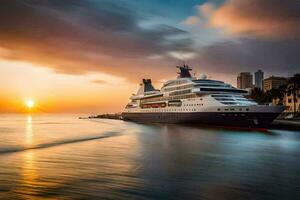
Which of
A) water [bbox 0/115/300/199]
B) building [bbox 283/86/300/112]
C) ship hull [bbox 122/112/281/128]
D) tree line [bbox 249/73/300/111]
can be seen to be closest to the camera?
water [bbox 0/115/300/199]

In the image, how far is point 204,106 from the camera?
75.4 m

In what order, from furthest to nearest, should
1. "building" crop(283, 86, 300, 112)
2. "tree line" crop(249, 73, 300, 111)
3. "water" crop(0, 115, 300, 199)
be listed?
"building" crop(283, 86, 300, 112) → "tree line" crop(249, 73, 300, 111) → "water" crop(0, 115, 300, 199)

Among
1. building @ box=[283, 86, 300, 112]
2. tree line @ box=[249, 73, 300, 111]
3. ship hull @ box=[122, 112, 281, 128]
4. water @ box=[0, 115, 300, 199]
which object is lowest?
water @ box=[0, 115, 300, 199]

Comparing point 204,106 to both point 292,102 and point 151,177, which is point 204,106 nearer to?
point 151,177

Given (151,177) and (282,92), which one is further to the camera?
(282,92)

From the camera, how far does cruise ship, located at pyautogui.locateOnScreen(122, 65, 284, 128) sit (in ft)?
218

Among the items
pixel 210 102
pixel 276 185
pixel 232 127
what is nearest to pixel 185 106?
pixel 210 102

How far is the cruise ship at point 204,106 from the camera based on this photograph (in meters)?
66.6

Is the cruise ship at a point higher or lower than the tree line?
lower

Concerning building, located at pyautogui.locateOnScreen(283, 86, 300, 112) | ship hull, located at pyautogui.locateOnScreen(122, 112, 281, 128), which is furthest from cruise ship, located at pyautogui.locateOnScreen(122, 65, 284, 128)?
building, located at pyautogui.locateOnScreen(283, 86, 300, 112)

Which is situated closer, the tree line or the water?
the water

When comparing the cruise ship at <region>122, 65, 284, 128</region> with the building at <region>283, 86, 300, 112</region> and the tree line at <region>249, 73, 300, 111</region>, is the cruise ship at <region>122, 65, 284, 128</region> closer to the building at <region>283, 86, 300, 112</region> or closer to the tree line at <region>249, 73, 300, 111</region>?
the tree line at <region>249, 73, 300, 111</region>

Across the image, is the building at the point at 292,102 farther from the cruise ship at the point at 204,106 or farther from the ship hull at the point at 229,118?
the ship hull at the point at 229,118

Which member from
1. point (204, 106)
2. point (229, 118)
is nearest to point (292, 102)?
point (204, 106)
